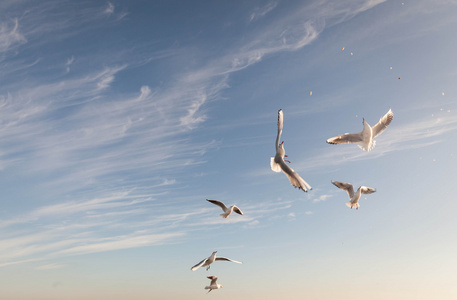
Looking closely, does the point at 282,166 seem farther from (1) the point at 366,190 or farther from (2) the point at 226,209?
(1) the point at 366,190

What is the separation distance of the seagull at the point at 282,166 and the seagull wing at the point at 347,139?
646 cm

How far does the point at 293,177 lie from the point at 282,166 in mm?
1571

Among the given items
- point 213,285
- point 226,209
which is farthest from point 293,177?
point 213,285

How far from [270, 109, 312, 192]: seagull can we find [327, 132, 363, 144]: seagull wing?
646 centimetres

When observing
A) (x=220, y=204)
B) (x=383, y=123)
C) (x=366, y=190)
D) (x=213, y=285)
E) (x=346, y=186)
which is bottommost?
(x=213, y=285)

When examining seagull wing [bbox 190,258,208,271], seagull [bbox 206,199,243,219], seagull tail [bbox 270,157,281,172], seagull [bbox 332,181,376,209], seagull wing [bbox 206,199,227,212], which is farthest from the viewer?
seagull wing [bbox 206,199,227,212]

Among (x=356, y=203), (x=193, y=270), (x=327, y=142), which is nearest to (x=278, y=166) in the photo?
(x=327, y=142)

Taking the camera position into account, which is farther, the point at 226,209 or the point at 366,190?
the point at 366,190

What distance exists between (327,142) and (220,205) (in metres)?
13.2

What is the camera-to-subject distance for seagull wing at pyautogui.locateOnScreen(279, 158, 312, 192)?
3753 cm

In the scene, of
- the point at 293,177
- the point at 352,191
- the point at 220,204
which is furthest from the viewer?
the point at 352,191

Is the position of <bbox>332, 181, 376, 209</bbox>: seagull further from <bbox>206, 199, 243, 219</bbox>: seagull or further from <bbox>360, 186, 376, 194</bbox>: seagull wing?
<bbox>206, 199, 243, 219</bbox>: seagull

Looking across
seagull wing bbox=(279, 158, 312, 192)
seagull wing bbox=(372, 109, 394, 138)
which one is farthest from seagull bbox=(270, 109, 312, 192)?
seagull wing bbox=(372, 109, 394, 138)

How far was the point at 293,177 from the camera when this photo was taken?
38125mm
